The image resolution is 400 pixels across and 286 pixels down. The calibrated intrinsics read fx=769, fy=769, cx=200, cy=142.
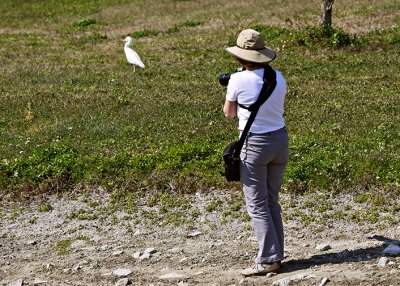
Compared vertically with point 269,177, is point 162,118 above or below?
below

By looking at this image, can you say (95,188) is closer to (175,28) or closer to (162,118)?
(162,118)

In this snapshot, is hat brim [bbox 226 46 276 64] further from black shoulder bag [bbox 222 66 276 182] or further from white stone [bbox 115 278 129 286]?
white stone [bbox 115 278 129 286]

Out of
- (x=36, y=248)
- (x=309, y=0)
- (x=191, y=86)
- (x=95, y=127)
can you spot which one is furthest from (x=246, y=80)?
(x=309, y=0)

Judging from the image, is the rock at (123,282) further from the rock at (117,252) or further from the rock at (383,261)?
the rock at (383,261)

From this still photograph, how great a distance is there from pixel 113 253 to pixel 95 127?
497 cm

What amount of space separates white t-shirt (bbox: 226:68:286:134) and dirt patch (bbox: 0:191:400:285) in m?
1.53

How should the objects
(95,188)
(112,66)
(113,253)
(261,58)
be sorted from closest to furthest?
(261,58) → (113,253) → (95,188) → (112,66)

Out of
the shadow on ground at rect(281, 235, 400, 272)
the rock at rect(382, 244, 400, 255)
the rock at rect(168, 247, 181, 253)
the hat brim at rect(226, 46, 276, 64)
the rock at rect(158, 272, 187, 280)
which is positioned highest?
the hat brim at rect(226, 46, 276, 64)

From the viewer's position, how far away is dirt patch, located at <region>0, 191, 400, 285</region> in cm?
790

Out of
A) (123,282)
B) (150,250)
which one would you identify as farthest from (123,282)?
(150,250)

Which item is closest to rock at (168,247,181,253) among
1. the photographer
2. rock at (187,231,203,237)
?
rock at (187,231,203,237)

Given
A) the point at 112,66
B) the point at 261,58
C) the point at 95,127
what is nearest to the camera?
the point at 261,58

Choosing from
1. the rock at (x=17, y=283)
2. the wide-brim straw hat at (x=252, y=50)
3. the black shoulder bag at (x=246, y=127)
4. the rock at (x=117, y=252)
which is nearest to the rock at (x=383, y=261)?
the black shoulder bag at (x=246, y=127)

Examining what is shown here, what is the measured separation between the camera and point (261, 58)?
7.29m
